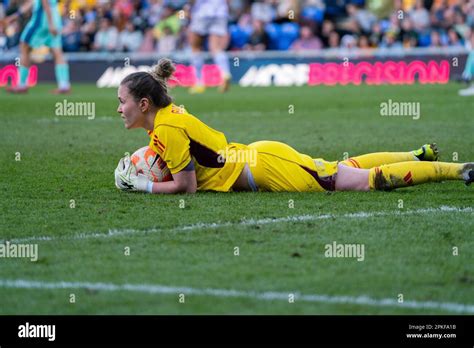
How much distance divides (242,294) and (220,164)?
9.77ft

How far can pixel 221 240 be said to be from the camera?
21.7 ft

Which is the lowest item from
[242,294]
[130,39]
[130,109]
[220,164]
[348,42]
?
[242,294]

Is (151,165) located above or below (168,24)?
below

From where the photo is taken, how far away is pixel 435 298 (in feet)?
17.2

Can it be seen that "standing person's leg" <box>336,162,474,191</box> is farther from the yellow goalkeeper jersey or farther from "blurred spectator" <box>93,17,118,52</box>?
"blurred spectator" <box>93,17,118,52</box>

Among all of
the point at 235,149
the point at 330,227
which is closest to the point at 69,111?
the point at 235,149

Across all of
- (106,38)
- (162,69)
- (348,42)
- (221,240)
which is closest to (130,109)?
(162,69)

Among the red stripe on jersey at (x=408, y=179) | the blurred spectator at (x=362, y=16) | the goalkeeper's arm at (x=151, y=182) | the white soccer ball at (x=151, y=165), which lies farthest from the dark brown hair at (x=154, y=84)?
the blurred spectator at (x=362, y=16)

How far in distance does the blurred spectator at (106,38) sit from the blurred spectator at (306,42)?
5745 millimetres

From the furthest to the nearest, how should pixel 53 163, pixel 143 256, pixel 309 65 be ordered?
pixel 309 65 → pixel 53 163 → pixel 143 256

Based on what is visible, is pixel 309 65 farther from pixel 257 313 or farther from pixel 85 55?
pixel 257 313

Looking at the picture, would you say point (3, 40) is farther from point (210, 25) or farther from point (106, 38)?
point (210, 25)

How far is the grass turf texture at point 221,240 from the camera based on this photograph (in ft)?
17.4
